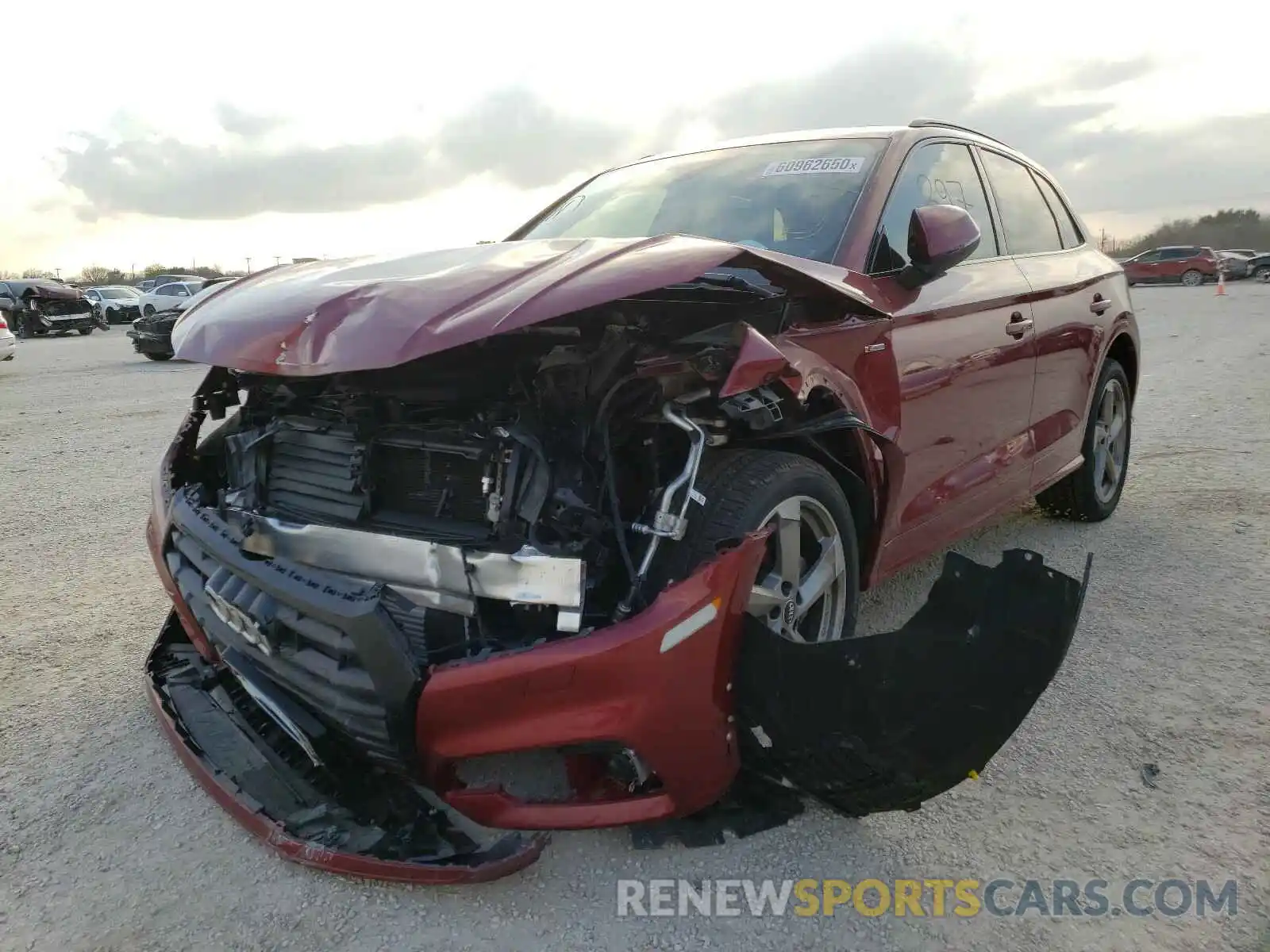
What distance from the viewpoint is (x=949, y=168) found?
3.58 meters

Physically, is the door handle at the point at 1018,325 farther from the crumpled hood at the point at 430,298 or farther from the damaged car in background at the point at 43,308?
the damaged car in background at the point at 43,308

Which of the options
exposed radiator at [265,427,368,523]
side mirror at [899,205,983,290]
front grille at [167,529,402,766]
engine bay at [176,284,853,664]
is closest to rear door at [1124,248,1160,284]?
side mirror at [899,205,983,290]

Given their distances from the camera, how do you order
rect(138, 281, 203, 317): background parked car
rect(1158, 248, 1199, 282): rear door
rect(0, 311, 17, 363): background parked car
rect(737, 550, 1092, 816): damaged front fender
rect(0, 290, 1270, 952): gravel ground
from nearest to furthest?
1. rect(737, 550, 1092, 816): damaged front fender
2. rect(0, 290, 1270, 952): gravel ground
3. rect(0, 311, 17, 363): background parked car
4. rect(138, 281, 203, 317): background parked car
5. rect(1158, 248, 1199, 282): rear door

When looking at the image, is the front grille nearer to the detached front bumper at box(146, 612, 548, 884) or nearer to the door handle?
the detached front bumper at box(146, 612, 548, 884)

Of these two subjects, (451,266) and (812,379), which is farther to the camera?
(812,379)

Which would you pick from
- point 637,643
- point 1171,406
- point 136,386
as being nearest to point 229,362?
point 637,643

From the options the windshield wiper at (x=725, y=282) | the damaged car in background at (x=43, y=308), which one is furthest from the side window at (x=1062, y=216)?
the damaged car in background at (x=43, y=308)

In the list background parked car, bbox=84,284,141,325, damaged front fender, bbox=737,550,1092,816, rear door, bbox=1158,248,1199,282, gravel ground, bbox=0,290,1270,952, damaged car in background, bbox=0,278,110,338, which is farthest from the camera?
rear door, bbox=1158,248,1199,282

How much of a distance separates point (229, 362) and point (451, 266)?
0.57m

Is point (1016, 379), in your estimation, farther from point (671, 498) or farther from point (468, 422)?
point (468, 422)

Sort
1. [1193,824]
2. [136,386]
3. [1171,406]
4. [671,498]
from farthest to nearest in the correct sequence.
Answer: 1. [136,386]
2. [1171,406]
3. [1193,824]
4. [671,498]

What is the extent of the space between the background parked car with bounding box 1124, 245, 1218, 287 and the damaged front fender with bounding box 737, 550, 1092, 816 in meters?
39.5

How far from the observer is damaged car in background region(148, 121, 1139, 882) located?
1951 millimetres

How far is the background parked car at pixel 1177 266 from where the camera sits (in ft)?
119
